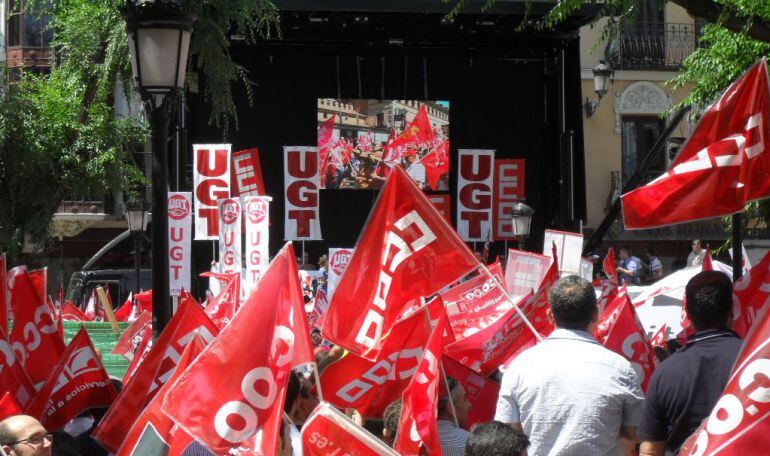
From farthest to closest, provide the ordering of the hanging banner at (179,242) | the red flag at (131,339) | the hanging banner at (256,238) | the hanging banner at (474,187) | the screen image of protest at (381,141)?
the screen image of protest at (381,141) < the hanging banner at (474,187) < the hanging banner at (179,242) < the hanging banner at (256,238) < the red flag at (131,339)

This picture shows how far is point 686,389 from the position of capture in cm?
476

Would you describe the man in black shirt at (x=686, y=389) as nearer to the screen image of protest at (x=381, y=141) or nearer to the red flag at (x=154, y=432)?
the red flag at (x=154, y=432)

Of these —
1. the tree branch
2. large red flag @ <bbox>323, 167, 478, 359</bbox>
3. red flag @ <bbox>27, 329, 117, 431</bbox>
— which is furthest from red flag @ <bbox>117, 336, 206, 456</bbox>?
the tree branch

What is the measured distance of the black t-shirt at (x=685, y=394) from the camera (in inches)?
186

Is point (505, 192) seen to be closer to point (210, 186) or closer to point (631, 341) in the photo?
point (210, 186)

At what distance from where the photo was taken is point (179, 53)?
7.16m

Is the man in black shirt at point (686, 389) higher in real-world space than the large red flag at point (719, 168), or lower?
lower

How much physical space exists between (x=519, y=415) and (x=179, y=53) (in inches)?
130

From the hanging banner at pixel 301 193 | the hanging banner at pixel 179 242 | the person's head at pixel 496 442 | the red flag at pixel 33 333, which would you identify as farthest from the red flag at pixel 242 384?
the hanging banner at pixel 301 193

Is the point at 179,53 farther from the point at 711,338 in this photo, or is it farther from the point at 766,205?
the point at 766,205

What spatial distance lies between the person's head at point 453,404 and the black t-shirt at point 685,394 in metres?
1.48

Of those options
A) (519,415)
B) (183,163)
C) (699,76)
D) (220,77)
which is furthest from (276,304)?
(183,163)

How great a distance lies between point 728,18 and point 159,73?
319 cm

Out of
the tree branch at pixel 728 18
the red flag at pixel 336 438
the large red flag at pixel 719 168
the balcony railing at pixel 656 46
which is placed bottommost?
the red flag at pixel 336 438
